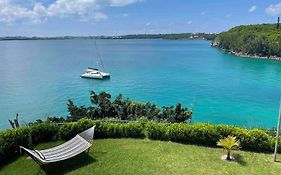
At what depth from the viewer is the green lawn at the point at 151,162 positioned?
13.1m

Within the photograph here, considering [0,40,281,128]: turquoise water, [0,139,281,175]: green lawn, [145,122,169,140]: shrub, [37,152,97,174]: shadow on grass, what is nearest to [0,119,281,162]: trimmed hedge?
[145,122,169,140]: shrub

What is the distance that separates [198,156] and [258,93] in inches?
1463

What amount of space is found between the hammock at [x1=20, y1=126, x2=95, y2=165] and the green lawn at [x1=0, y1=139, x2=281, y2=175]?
48 cm

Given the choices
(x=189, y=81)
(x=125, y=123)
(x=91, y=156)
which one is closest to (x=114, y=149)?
(x=91, y=156)

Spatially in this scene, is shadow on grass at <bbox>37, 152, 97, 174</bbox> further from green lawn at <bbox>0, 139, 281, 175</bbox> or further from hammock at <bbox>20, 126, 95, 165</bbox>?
hammock at <bbox>20, 126, 95, 165</bbox>

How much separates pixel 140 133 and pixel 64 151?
4.58 metres

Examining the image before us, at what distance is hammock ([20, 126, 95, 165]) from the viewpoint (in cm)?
1281

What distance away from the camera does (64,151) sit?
550 inches

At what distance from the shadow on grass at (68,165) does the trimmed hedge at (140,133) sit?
2295 mm

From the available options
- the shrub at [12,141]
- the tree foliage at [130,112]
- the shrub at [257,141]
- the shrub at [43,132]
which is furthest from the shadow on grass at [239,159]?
the shrub at [12,141]

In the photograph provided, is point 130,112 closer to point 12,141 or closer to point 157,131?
point 157,131

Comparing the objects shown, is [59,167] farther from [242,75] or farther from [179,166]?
[242,75]

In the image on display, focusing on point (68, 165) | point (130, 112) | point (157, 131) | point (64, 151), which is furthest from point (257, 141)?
point (130, 112)

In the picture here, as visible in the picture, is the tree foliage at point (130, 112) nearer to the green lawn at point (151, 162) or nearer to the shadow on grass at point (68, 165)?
the green lawn at point (151, 162)
